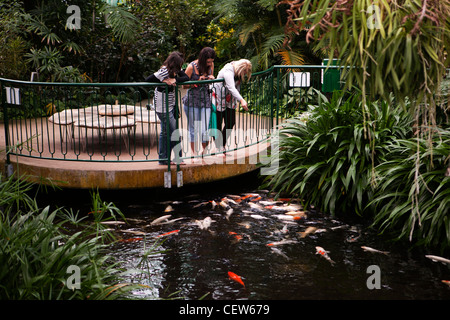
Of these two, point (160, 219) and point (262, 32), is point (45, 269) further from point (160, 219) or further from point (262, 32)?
point (262, 32)

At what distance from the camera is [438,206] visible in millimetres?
5887

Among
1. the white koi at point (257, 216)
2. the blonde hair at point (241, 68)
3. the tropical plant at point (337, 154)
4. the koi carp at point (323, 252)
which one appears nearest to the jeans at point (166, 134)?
the blonde hair at point (241, 68)

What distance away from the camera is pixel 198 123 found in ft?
25.4

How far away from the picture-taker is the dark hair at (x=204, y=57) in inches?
307

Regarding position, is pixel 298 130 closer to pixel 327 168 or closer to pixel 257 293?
pixel 327 168

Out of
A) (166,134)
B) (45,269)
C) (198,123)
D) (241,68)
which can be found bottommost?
(45,269)

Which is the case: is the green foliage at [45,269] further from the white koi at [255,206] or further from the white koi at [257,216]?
the white koi at [255,206]

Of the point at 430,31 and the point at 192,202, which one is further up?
the point at 430,31

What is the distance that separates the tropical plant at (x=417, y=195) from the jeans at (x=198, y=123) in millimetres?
2458

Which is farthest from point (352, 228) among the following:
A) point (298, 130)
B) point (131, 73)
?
point (131, 73)

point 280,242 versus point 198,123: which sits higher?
point 198,123

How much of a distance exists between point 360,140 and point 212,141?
2.60 m

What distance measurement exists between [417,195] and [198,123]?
3.11m

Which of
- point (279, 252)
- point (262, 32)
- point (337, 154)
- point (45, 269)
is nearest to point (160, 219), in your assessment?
point (279, 252)
